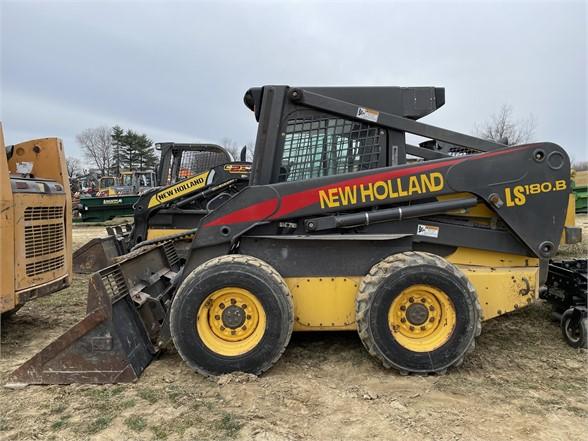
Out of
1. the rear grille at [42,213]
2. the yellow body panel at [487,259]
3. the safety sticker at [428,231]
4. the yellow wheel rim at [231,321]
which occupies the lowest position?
the yellow wheel rim at [231,321]

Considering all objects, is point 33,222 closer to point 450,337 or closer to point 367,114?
point 367,114

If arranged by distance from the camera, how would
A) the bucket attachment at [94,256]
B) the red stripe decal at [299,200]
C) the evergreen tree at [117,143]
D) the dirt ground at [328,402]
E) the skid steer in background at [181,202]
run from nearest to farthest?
the dirt ground at [328,402], the red stripe decal at [299,200], the bucket attachment at [94,256], the skid steer in background at [181,202], the evergreen tree at [117,143]

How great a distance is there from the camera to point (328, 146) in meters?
3.73

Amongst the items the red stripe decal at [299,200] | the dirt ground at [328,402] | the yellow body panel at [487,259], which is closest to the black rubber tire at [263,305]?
the dirt ground at [328,402]

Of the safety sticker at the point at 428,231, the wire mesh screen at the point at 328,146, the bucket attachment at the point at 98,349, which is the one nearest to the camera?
the bucket attachment at the point at 98,349

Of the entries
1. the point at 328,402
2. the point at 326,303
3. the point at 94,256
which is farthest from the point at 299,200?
the point at 94,256

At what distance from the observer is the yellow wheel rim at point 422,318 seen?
329 centimetres

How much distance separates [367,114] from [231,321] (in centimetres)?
214

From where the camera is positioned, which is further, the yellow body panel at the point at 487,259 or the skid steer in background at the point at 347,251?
the yellow body panel at the point at 487,259

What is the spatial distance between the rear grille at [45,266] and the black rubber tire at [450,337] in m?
3.17

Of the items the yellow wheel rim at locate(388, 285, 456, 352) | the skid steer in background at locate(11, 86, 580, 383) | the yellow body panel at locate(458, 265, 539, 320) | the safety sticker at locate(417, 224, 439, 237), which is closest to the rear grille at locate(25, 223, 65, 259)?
the skid steer in background at locate(11, 86, 580, 383)

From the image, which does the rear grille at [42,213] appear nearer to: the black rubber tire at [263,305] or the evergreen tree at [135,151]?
the black rubber tire at [263,305]

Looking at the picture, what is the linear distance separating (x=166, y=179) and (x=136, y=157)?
2217 inches

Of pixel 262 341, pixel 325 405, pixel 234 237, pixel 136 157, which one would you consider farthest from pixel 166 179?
pixel 136 157
